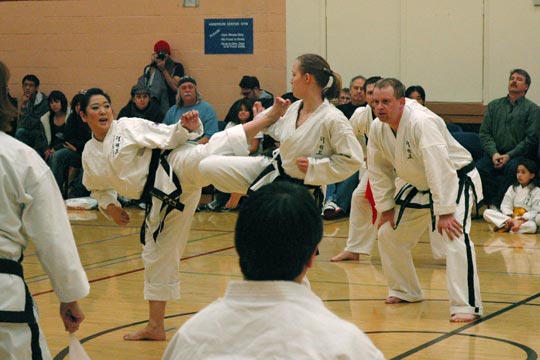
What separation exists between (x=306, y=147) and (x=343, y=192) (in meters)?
6.54

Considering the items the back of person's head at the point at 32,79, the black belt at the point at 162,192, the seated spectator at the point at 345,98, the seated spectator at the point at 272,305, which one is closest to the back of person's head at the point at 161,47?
the back of person's head at the point at 32,79

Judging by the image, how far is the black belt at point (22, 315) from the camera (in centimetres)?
347

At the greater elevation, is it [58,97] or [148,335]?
[58,97]

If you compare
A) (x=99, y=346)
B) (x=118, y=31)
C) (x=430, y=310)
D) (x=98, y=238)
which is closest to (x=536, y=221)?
(x=430, y=310)

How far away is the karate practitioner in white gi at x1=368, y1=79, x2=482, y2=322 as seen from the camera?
6328 mm

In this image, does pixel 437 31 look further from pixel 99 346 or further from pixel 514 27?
pixel 99 346

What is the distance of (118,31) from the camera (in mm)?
15227

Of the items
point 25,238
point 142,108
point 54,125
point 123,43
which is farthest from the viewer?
point 123,43

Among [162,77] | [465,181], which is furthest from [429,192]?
[162,77]

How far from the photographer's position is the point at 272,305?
2314 millimetres

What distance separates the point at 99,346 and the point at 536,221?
6.43 m

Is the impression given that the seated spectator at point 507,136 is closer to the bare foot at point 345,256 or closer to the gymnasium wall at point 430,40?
the gymnasium wall at point 430,40

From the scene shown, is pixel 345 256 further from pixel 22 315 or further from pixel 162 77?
pixel 162 77

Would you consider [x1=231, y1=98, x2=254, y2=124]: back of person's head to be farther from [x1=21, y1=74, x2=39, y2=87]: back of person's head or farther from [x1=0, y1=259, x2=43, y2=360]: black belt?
[x1=0, y1=259, x2=43, y2=360]: black belt
